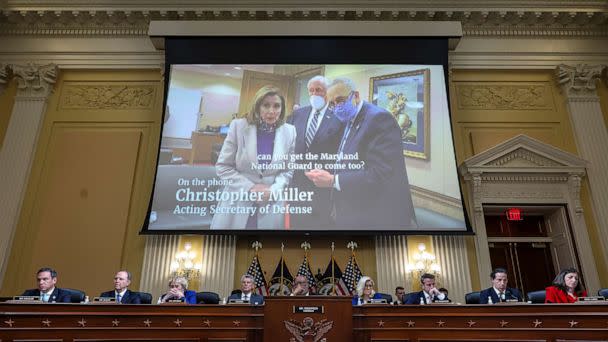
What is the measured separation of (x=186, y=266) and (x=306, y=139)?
2.73m

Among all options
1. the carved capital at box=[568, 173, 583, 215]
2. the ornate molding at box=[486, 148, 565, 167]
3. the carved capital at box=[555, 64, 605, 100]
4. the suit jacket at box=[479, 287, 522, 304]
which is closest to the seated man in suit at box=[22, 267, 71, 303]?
the suit jacket at box=[479, 287, 522, 304]

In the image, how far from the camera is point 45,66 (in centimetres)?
841

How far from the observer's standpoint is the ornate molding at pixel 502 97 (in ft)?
27.4

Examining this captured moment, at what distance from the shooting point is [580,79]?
8297 millimetres

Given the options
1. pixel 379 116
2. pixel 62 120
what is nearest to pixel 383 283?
pixel 379 116

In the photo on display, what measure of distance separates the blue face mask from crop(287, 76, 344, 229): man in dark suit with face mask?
0.31 ft

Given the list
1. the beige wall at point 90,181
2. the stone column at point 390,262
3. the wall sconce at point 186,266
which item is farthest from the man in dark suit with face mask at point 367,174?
the beige wall at point 90,181

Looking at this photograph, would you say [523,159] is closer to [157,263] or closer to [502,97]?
[502,97]

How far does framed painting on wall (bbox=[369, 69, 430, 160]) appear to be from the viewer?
24.8ft

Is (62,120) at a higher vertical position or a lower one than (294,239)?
higher

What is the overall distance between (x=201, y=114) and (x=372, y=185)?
122 inches

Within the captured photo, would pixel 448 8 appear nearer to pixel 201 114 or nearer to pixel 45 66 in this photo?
pixel 201 114

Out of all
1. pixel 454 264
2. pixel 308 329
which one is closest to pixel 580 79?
pixel 454 264

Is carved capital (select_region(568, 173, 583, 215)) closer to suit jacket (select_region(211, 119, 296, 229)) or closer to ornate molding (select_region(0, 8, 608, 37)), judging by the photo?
ornate molding (select_region(0, 8, 608, 37))
